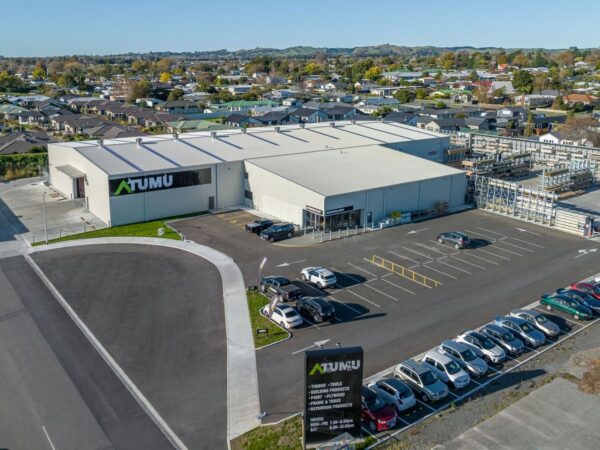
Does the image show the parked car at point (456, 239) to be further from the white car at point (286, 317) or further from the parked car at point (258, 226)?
the white car at point (286, 317)

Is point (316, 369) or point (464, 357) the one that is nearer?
point (316, 369)

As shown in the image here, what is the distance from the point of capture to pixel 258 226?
40.6 m

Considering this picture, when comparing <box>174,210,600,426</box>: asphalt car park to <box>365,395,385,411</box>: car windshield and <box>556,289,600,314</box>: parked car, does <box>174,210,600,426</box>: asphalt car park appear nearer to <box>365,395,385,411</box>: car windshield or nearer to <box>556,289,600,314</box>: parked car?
<box>365,395,385,411</box>: car windshield

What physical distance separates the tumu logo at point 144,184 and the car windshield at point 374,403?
29.3 meters

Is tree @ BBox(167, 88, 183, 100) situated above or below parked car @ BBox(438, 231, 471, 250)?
above

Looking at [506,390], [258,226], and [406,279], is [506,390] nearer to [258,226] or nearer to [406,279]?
[406,279]

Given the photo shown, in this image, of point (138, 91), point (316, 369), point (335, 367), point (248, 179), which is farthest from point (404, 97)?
point (316, 369)

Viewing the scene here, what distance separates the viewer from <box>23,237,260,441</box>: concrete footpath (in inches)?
766

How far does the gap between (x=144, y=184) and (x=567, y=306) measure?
3082 cm

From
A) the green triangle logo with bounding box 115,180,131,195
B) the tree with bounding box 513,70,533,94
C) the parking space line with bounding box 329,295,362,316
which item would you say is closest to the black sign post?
the parking space line with bounding box 329,295,362,316

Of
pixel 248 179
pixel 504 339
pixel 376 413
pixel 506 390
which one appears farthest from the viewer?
pixel 248 179

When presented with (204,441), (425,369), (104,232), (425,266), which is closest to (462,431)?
(425,369)

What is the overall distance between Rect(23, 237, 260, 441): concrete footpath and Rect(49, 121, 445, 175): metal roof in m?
7.45

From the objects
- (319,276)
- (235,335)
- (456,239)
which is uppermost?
(456,239)
